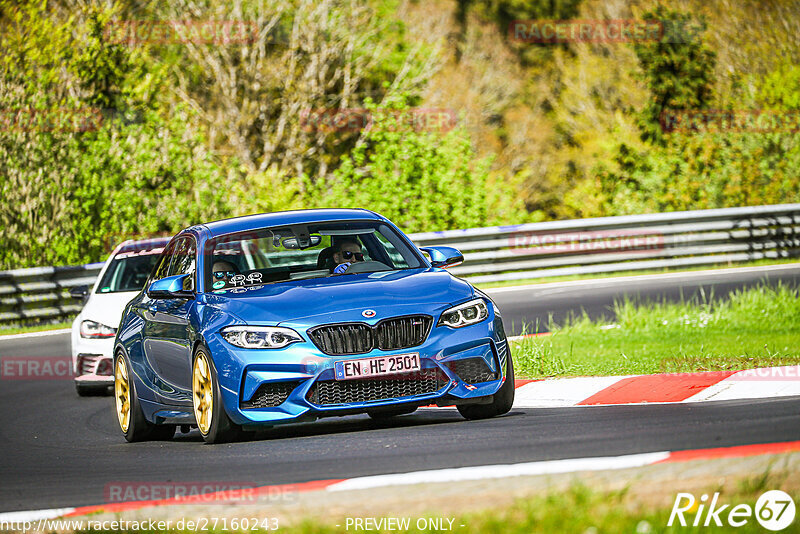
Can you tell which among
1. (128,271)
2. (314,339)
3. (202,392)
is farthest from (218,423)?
(128,271)

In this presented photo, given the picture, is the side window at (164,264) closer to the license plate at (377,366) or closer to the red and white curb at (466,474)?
the license plate at (377,366)

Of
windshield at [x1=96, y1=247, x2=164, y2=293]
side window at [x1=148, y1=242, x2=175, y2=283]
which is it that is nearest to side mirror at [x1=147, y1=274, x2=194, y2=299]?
side window at [x1=148, y1=242, x2=175, y2=283]

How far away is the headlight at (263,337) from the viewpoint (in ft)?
25.7

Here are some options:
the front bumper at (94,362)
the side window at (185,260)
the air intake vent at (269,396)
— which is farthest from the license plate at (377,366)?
the front bumper at (94,362)

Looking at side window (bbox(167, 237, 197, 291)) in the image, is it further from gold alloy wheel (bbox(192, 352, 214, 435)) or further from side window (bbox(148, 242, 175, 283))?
gold alloy wheel (bbox(192, 352, 214, 435))

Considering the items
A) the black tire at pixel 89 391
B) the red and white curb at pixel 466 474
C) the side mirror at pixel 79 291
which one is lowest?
the black tire at pixel 89 391

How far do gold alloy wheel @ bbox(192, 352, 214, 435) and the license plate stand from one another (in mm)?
870

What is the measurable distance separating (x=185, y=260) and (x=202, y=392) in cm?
161

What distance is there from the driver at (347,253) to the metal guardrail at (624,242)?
1202 cm

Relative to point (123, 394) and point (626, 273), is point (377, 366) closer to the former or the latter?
point (123, 394)

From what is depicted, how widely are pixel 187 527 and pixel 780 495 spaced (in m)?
2.38

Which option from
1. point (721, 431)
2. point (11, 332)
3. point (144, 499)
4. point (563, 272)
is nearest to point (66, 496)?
point (144, 499)

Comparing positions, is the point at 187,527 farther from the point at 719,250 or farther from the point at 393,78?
the point at 393,78

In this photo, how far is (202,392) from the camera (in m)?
8.33
